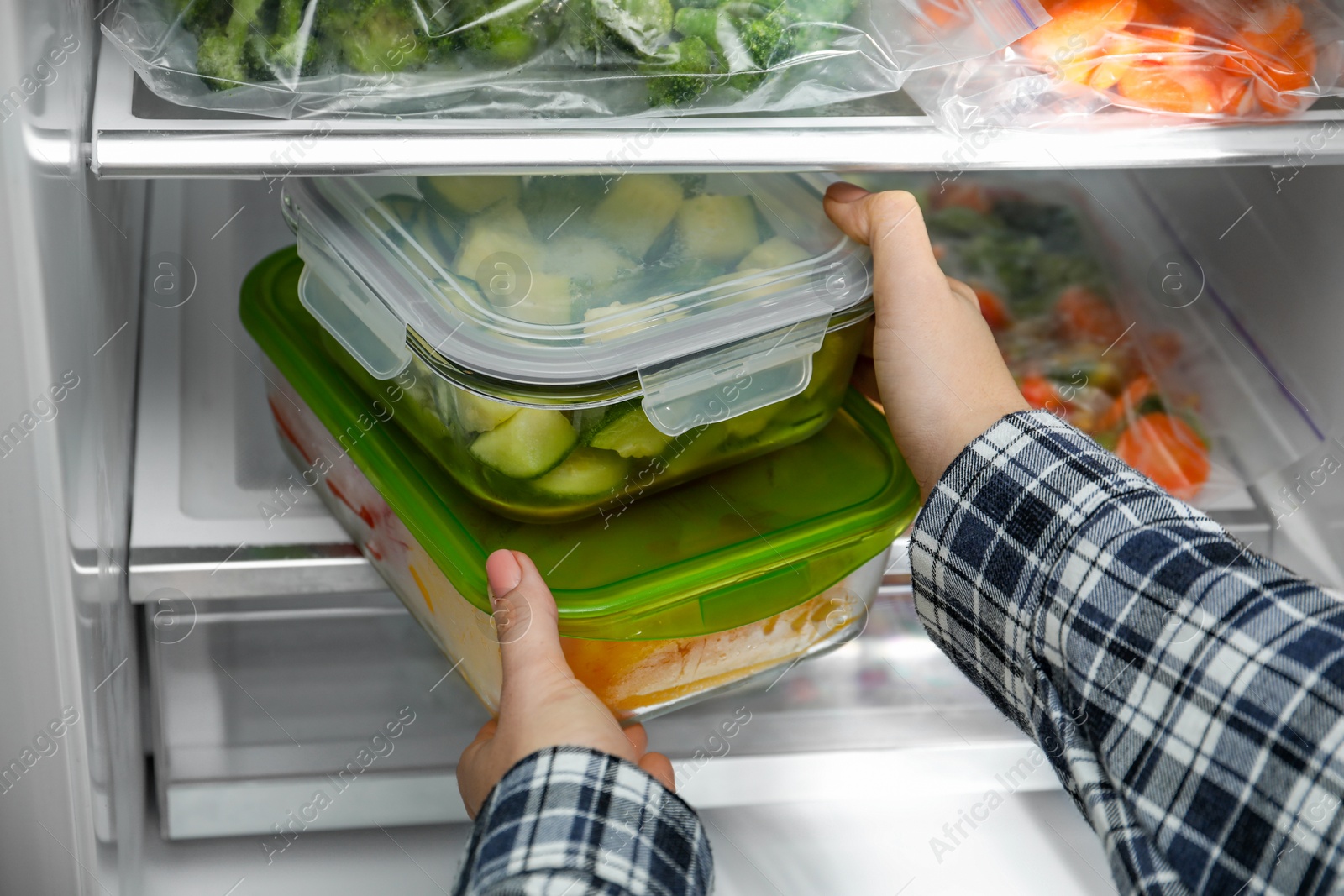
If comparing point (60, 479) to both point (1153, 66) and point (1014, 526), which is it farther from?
point (1153, 66)

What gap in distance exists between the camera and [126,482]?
866 mm

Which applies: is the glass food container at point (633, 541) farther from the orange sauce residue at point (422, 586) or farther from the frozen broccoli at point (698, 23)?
the frozen broccoli at point (698, 23)

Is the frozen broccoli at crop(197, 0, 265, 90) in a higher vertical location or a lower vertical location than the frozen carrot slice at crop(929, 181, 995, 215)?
higher

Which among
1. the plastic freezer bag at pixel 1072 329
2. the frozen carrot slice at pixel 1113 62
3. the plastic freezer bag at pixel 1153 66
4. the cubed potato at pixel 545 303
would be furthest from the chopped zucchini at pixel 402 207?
the plastic freezer bag at pixel 1072 329

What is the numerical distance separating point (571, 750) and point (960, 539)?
27 centimetres

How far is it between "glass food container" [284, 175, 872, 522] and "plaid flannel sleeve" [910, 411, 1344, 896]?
148mm

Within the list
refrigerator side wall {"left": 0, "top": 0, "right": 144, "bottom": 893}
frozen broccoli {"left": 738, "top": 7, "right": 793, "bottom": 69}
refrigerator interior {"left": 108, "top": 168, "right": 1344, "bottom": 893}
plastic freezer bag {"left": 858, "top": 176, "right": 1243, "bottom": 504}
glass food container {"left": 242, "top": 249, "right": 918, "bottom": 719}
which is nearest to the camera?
refrigerator side wall {"left": 0, "top": 0, "right": 144, "bottom": 893}

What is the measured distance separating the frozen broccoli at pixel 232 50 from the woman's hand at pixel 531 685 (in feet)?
1.00

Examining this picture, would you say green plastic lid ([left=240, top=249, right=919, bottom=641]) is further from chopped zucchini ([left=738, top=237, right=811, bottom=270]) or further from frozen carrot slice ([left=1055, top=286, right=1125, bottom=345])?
frozen carrot slice ([left=1055, top=286, right=1125, bottom=345])

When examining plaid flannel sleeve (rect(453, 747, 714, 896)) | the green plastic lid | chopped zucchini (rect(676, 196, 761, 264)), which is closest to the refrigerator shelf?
chopped zucchini (rect(676, 196, 761, 264))

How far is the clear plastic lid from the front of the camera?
676 mm

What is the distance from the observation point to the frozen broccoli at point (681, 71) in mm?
642

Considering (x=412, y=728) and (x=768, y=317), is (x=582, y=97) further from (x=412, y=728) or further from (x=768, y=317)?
(x=412, y=728)

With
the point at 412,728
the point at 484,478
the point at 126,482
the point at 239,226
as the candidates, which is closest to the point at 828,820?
the point at 412,728
